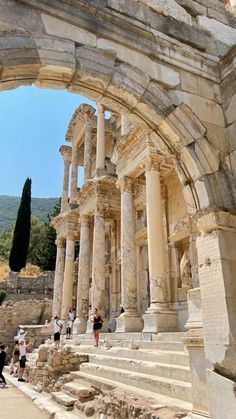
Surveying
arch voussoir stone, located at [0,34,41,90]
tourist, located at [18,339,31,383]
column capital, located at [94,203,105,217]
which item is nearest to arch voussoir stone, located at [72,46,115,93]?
arch voussoir stone, located at [0,34,41,90]

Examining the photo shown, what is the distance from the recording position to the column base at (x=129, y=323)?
12.4 m

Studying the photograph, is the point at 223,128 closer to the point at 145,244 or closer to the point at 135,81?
the point at 135,81

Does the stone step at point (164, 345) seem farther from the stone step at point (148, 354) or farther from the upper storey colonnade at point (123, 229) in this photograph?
the upper storey colonnade at point (123, 229)

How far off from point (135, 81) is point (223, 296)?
9.78 ft

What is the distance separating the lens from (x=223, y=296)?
4117 mm

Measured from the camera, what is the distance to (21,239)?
→ 146ft

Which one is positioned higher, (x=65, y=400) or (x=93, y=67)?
(x=93, y=67)

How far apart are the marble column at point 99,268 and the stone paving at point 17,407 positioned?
201 inches

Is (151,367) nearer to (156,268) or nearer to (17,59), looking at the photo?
(156,268)

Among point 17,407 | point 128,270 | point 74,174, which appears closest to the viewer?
point 17,407

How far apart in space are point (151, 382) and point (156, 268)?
488 centimetres

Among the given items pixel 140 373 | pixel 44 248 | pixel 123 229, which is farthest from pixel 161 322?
pixel 44 248

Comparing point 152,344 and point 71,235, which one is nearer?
point 152,344

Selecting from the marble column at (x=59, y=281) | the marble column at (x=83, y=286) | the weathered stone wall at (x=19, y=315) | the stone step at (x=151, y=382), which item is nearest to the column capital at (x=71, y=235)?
the marble column at (x=59, y=281)
